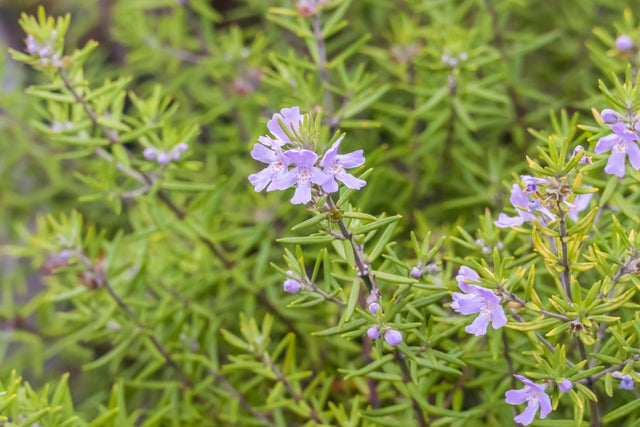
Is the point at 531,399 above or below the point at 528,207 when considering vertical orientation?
below

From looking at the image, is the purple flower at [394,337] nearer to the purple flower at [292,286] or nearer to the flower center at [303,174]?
the purple flower at [292,286]

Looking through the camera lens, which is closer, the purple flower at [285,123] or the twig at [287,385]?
the purple flower at [285,123]

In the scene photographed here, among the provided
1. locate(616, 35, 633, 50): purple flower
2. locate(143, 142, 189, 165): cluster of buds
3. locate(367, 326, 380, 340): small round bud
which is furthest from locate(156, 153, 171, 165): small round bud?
locate(616, 35, 633, 50): purple flower

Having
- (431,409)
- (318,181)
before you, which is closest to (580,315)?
(431,409)

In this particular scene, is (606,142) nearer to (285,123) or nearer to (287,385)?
(285,123)

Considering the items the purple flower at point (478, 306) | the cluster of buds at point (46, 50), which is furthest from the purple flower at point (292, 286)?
the cluster of buds at point (46, 50)

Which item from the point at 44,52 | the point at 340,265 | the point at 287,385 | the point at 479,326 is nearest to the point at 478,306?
the point at 479,326
